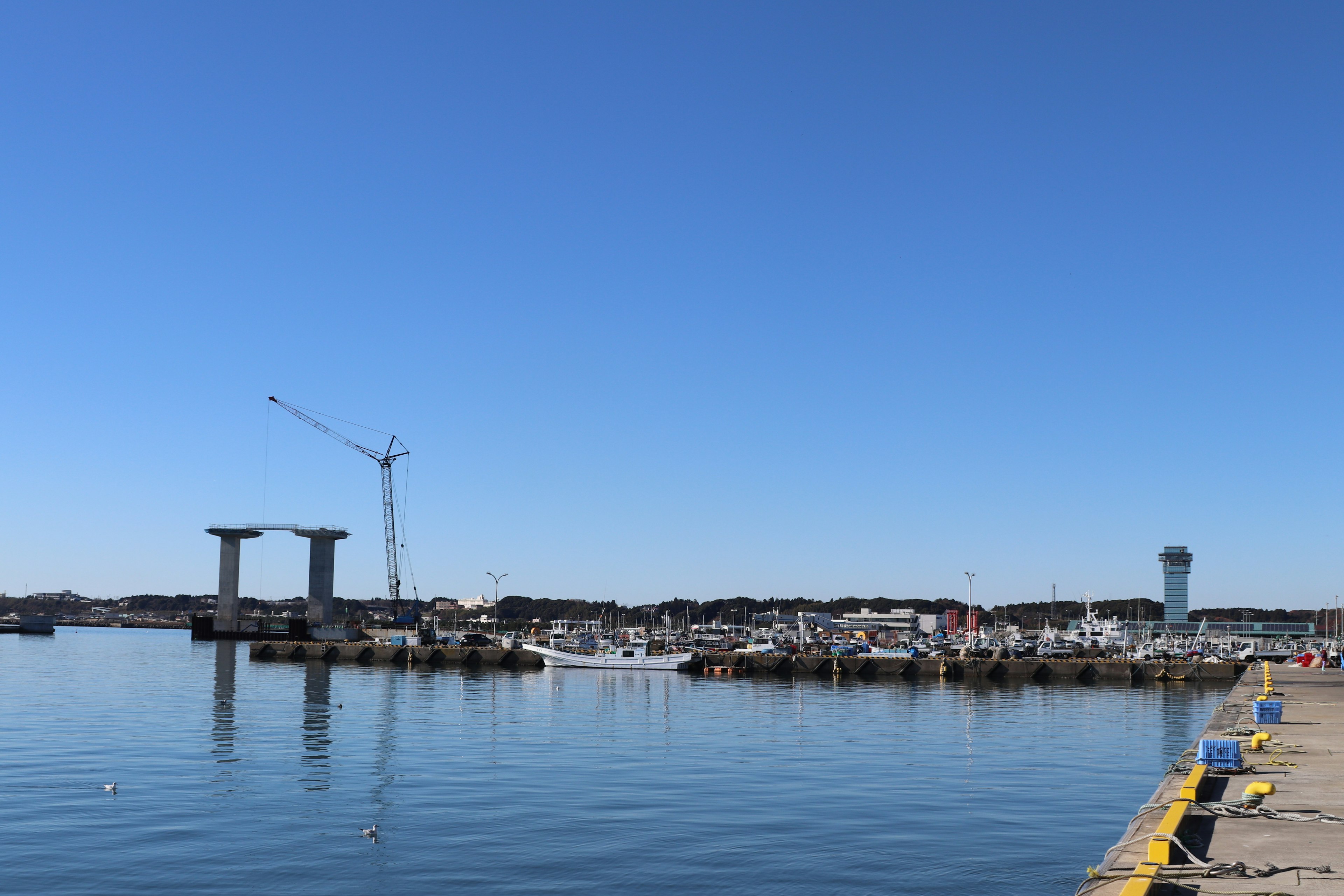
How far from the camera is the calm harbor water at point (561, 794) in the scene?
28766 mm

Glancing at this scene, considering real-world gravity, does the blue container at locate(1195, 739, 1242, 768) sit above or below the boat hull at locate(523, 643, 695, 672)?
above

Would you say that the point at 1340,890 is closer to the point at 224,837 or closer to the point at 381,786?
the point at 224,837

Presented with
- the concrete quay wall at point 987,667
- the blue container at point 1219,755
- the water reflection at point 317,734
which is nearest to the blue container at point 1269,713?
the blue container at point 1219,755

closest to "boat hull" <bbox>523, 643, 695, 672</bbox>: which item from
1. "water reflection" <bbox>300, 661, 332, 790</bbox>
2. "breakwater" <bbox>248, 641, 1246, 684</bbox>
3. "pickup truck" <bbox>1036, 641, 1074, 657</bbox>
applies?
"breakwater" <bbox>248, 641, 1246, 684</bbox>

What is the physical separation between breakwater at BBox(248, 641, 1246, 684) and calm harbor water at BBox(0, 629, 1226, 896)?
156 feet

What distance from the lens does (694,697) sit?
99812 mm

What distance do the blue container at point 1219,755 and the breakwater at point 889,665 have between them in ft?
357

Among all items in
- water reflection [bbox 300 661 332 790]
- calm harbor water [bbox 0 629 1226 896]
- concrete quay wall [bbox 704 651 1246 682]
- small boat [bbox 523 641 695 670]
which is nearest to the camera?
calm harbor water [bbox 0 629 1226 896]

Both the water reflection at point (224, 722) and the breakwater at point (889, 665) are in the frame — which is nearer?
the water reflection at point (224, 722)

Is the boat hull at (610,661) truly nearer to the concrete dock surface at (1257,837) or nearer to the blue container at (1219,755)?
the concrete dock surface at (1257,837)

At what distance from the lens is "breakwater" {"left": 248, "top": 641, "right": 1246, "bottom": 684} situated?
132875 millimetres

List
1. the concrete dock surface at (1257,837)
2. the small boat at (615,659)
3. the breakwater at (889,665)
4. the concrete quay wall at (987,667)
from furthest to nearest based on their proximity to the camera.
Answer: the small boat at (615,659), the breakwater at (889,665), the concrete quay wall at (987,667), the concrete dock surface at (1257,837)

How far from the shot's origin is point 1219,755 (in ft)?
95.1

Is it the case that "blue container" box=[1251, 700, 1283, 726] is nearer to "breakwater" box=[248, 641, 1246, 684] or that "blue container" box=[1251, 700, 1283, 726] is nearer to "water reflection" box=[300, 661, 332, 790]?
"water reflection" box=[300, 661, 332, 790]
